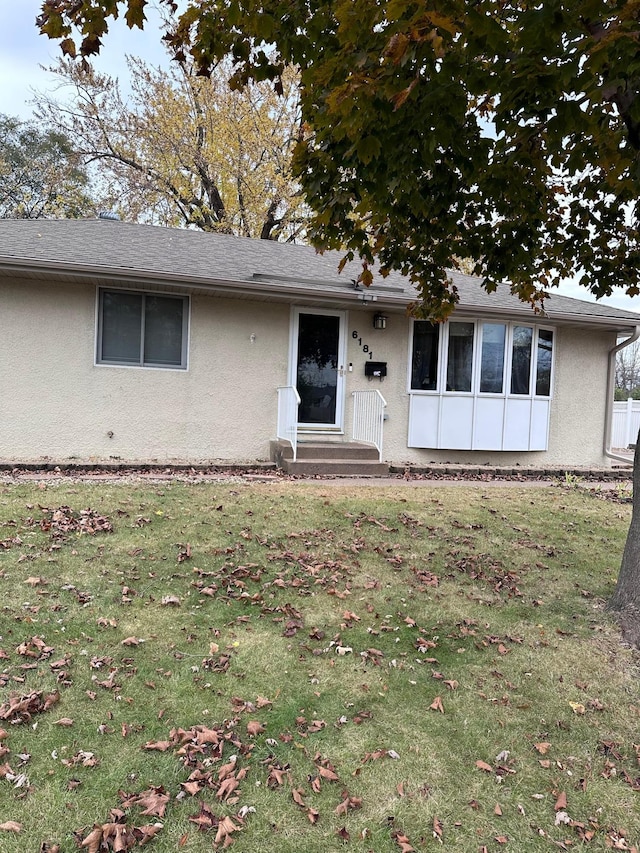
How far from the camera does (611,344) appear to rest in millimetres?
10875

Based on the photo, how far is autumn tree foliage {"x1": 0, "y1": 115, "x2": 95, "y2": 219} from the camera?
21.2 m

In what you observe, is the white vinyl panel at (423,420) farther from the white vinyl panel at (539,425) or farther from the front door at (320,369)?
the white vinyl panel at (539,425)

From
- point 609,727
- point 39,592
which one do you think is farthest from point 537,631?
point 39,592

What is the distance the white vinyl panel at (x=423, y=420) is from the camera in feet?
32.1

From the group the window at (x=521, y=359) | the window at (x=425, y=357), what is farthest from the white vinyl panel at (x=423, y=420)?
the window at (x=521, y=359)

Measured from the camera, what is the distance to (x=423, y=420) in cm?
981

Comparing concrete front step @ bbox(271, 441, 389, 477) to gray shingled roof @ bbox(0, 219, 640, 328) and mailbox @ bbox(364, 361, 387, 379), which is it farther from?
gray shingled roof @ bbox(0, 219, 640, 328)

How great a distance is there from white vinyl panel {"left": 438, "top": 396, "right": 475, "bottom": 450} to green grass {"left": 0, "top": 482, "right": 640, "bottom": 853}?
14.6 feet

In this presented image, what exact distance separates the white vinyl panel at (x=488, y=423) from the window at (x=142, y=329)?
5.20 m

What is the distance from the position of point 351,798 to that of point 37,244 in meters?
8.73

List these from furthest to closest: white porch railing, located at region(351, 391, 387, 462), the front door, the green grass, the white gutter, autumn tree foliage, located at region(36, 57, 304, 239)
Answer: autumn tree foliage, located at region(36, 57, 304, 239) → the white gutter → the front door → white porch railing, located at region(351, 391, 387, 462) → the green grass

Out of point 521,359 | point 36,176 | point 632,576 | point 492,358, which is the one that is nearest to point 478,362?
point 492,358

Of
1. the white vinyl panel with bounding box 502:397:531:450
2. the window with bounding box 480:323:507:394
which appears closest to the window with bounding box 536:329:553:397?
the white vinyl panel with bounding box 502:397:531:450

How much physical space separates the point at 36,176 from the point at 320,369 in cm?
1949
